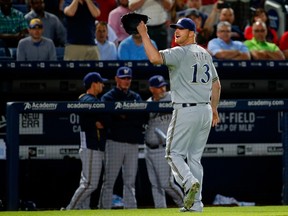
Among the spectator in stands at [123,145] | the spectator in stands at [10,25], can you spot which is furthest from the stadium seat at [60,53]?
the spectator in stands at [123,145]

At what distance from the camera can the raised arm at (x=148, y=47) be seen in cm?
743

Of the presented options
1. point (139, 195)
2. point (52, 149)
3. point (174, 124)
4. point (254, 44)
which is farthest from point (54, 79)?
point (174, 124)

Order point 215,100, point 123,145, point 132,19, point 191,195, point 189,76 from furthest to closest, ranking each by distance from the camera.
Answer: point 123,145 → point 215,100 → point 189,76 → point 191,195 → point 132,19

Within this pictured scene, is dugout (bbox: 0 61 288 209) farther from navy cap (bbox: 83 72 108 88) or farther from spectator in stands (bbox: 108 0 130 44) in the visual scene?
spectator in stands (bbox: 108 0 130 44)

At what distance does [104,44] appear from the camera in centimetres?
1192

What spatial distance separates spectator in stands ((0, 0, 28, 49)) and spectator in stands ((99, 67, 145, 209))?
1841 mm

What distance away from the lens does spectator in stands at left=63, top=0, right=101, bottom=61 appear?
1154 cm

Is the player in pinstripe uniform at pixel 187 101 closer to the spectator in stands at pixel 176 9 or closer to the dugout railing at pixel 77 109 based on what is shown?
the dugout railing at pixel 77 109

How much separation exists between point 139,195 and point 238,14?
3811 mm

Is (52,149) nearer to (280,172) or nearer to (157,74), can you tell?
(157,74)

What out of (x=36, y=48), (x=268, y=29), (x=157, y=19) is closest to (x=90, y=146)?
(x=36, y=48)

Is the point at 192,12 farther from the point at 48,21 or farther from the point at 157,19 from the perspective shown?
the point at 48,21

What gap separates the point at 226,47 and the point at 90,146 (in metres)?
2.55

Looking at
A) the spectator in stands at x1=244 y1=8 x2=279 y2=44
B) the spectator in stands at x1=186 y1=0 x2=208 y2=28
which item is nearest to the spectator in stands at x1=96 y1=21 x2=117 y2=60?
the spectator in stands at x1=186 y1=0 x2=208 y2=28
